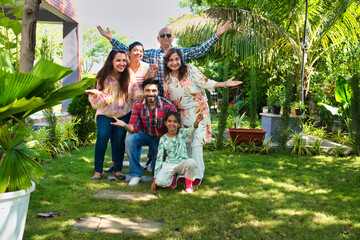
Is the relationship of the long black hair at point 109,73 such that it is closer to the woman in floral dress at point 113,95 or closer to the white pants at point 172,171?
the woman in floral dress at point 113,95

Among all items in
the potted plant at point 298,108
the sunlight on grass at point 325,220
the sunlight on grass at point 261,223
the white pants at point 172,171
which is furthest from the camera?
the potted plant at point 298,108

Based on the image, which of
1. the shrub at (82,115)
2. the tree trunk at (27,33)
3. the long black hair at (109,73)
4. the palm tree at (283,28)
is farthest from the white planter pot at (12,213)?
the palm tree at (283,28)

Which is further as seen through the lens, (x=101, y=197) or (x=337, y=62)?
(x=337, y=62)

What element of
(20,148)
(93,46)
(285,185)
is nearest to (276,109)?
(285,185)

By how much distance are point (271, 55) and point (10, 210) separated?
323 inches

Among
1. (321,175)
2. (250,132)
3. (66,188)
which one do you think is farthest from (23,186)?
(250,132)

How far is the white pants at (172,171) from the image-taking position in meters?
3.40

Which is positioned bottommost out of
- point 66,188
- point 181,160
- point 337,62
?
point 66,188

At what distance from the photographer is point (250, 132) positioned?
5.96 m

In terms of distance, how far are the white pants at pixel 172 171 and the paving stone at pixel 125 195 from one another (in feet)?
0.65

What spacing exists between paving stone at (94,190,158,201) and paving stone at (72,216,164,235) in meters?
0.54

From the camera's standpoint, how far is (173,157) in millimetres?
3541

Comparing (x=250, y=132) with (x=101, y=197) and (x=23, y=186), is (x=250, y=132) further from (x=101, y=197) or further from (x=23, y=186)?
(x=23, y=186)

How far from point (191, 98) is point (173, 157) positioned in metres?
0.81
